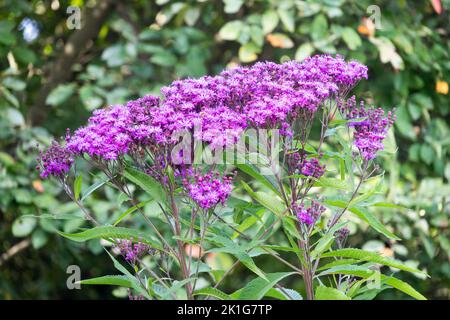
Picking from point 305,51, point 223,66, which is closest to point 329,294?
point 305,51

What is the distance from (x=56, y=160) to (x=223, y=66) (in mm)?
2170

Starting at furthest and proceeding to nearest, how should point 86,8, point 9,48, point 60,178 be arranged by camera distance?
1. point 86,8
2. point 9,48
3. point 60,178

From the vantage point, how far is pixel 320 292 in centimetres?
148

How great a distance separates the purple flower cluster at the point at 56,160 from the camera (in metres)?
1.55

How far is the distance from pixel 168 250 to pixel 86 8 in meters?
2.40

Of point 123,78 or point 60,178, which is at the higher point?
point 123,78

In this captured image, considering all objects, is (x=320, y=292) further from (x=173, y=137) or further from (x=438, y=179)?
(x=438, y=179)

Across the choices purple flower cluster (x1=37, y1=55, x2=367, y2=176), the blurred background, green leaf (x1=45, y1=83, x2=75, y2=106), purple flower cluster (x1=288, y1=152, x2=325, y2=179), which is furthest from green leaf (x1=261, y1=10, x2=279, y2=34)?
purple flower cluster (x1=288, y1=152, x2=325, y2=179)

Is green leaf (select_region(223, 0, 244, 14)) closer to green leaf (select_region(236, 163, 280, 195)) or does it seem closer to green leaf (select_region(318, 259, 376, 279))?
green leaf (select_region(236, 163, 280, 195))

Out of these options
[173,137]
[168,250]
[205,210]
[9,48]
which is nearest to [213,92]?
[173,137]

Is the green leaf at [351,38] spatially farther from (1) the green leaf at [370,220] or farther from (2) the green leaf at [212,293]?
(2) the green leaf at [212,293]

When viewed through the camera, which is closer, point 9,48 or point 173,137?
point 173,137

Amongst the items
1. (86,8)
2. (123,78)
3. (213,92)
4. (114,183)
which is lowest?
(114,183)

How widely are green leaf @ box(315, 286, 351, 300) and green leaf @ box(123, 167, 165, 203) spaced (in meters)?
0.37
